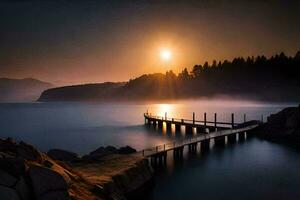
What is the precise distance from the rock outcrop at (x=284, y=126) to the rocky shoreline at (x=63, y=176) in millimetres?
36424

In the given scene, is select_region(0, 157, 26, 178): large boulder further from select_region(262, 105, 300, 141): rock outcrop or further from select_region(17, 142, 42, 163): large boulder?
select_region(262, 105, 300, 141): rock outcrop

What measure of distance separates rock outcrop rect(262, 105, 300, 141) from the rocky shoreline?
120 ft

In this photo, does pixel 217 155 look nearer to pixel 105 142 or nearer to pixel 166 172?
pixel 166 172

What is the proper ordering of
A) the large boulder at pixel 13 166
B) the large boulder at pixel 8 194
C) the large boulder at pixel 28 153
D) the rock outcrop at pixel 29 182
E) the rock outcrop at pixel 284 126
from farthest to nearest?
the rock outcrop at pixel 284 126
the large boulder at pixel 28 153
the large boulder at pixel 13 166
the rock outcrop at pixel 29 182
the large boulder at pixel 8 194

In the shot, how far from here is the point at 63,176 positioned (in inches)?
681

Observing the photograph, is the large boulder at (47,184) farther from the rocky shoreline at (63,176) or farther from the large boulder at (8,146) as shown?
the large boulder at (8,146)

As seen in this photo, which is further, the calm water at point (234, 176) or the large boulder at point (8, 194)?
the calm water at point (234, 176)

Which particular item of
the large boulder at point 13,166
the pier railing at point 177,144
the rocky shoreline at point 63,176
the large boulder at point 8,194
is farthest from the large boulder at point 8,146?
the pier railing at point 177,144

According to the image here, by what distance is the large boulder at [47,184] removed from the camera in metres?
15.9

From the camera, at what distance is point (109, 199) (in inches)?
822

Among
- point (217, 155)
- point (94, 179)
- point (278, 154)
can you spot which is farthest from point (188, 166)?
point (94, 179)

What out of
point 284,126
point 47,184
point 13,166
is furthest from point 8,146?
point 284,126

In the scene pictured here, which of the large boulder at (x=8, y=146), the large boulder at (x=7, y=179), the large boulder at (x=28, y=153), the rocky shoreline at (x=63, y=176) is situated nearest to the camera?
the large boulder at (x=7, y=179)

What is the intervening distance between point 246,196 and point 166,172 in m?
10.2
